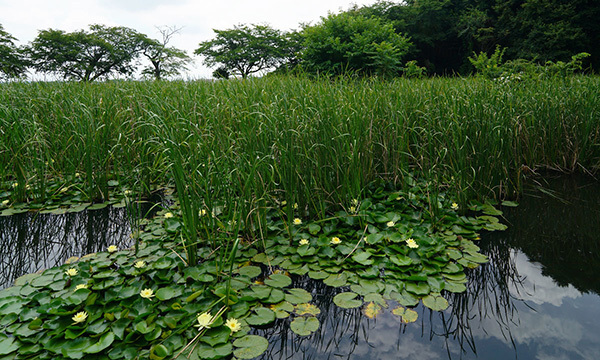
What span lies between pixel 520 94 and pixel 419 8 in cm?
1496

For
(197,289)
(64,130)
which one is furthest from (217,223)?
(64,130)

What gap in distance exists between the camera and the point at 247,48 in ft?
67.0

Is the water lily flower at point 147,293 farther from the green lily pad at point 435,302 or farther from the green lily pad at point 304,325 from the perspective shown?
the green lily pad at point 435,302

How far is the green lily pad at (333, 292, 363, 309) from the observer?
144 cm

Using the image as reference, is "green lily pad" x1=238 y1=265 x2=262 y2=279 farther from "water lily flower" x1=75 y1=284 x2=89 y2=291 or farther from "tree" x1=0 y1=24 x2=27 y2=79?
"tree" x1=0 y1=24 x2=27 y2=79

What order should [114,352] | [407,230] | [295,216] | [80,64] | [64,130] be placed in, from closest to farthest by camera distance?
[114,352] → [407,230] → [295,216] → [64,130] → [80,64]

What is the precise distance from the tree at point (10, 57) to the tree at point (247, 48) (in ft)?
32.6

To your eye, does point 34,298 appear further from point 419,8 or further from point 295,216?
point 419,8

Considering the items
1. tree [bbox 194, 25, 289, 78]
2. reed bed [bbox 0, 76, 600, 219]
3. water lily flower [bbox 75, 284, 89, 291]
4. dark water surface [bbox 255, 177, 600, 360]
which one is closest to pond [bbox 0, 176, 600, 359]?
dark water surface [bbox 255, 177, 600, 360]

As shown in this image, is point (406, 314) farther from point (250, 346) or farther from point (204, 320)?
point (204, 320)

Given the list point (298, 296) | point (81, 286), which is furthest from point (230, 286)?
point (81, 286)

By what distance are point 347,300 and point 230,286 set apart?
0.51 metres

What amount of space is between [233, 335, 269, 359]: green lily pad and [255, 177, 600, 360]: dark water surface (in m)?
0.05

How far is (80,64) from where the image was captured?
21406 mm
